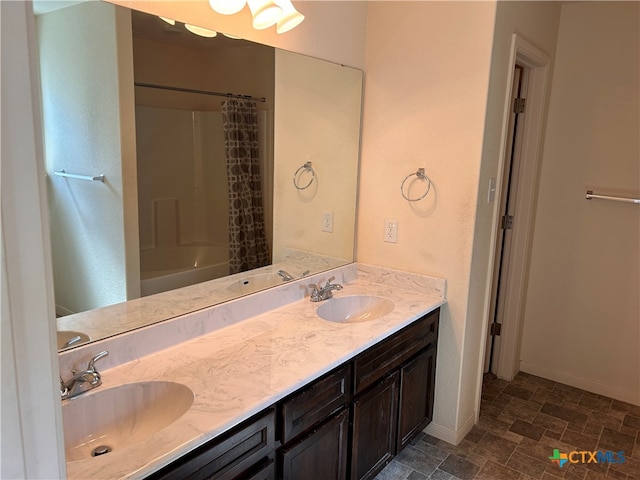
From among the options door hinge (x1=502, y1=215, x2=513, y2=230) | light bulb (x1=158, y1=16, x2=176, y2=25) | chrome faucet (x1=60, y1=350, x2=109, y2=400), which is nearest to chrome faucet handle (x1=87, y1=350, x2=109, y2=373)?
chrome faucet (x1=60, y1=350, x2=109, y2=400)

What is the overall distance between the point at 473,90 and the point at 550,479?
1883mm

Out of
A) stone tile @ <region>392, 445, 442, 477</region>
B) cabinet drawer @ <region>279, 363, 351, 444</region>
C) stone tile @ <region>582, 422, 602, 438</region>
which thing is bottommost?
stone tile @ <region>392, 445, 442, 477</region>

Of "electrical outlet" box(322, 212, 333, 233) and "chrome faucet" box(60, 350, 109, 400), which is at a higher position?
"electrical outlet" box(322, 212, 333, 233)

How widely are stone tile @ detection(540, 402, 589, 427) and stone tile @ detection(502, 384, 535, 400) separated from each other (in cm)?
13

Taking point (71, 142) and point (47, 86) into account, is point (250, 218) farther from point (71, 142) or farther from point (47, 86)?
point (47, 86)

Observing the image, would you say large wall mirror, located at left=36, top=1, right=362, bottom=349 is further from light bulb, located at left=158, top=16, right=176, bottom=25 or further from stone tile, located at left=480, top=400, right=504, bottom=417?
stone tile, located at left=480, top=400, right=504, bottom=417

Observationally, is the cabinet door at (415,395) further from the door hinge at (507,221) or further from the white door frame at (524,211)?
the door hinge at (507,221)

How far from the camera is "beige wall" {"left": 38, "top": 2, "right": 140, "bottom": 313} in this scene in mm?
1362

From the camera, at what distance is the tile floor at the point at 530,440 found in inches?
89.7

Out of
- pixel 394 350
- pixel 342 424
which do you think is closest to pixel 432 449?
pixel 394 350

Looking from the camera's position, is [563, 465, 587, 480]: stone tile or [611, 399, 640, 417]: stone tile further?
[611, 399, 640, 417]: stone tile

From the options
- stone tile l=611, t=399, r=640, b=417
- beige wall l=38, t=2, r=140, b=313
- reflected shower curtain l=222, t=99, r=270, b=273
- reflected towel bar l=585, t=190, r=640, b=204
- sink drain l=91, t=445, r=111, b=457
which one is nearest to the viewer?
sink drain l=91, t=445, r=111, b=457

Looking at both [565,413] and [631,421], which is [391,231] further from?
[631,421]

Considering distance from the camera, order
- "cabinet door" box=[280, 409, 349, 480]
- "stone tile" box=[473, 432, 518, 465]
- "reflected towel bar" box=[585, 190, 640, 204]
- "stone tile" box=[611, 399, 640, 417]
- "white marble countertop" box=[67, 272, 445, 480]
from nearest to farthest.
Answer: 1. "white marble countertop" box=[67, 272, 445, 480]
2. "cabinet door" box=[280, 409, 349, 480]
3. "stone tile" box=[473, 432, 518, 465]
4. "reflected towel bar" box=[585, 190, 640, 204]
5. "stone tile" box=[611, 399, 640, 417]
